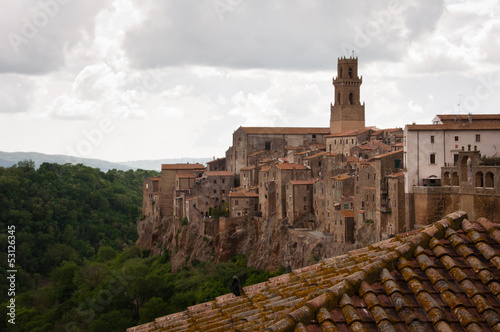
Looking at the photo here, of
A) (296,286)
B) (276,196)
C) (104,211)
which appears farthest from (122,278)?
(296,286)

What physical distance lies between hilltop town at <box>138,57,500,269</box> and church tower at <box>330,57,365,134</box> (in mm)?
135

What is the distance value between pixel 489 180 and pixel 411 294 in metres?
30.7

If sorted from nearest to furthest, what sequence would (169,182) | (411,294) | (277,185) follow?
(411,294) → (277,185) → (169,182)

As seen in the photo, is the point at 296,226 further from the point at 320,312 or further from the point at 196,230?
the point at 320,312

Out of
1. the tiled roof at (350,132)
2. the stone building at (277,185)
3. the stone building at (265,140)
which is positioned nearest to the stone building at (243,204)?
the stone building at (277,185)

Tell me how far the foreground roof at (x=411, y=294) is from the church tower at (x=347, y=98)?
247ft

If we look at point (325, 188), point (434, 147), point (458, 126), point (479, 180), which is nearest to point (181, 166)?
point (325, 188)

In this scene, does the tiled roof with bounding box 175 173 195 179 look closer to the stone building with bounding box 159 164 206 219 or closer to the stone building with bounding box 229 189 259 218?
the stone building with bounding box 159 164 206 219

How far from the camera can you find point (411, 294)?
6184 mm

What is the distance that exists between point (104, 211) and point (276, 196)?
2153 inches

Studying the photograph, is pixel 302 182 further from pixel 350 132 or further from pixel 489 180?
pixel 489 180

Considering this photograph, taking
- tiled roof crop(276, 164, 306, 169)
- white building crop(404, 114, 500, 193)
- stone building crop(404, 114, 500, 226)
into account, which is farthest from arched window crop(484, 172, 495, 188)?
tiled roof crop(276, 164, 306, 169)

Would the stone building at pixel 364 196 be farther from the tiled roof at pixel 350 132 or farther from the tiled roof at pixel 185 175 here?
the tiled roof at pixel 185 175

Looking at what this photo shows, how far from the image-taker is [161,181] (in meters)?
77.4
